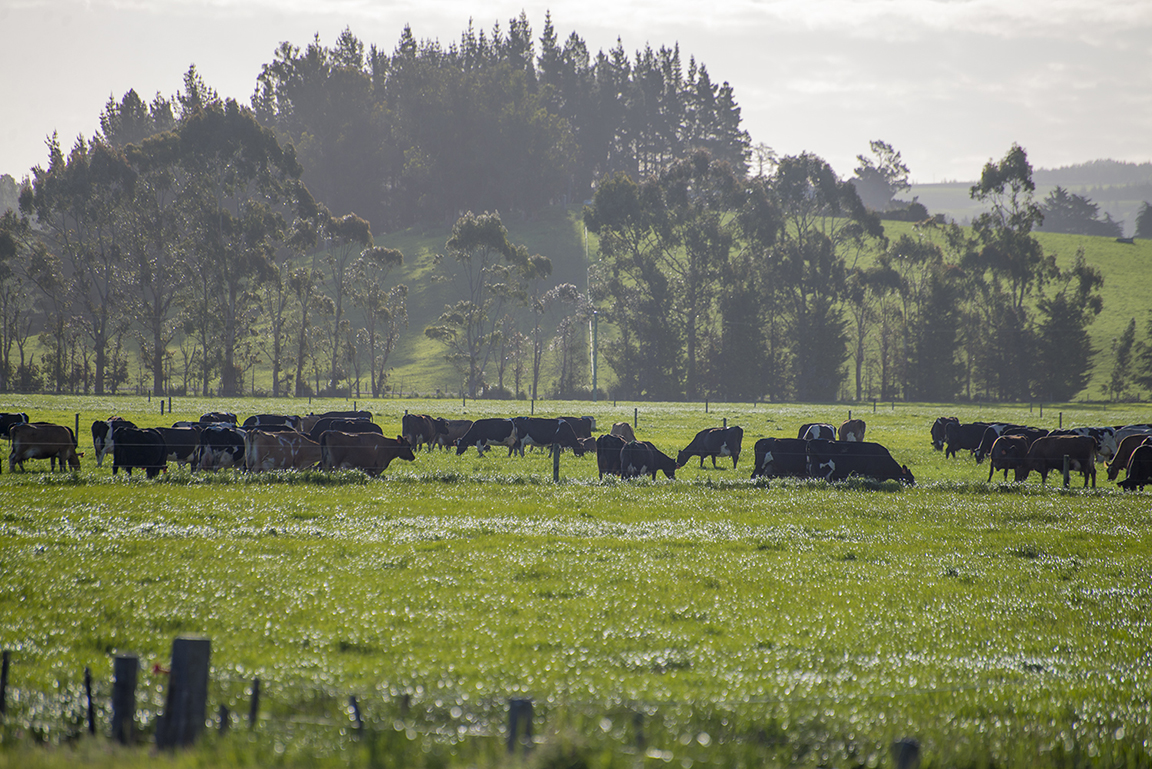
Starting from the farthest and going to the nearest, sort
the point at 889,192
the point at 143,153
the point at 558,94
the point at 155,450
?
the point at 889,192
the point at 558,94
the point at 143,153
the point at 155,450

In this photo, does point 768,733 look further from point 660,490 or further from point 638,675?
point 660,490

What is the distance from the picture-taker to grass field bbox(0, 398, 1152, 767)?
5.64 meters

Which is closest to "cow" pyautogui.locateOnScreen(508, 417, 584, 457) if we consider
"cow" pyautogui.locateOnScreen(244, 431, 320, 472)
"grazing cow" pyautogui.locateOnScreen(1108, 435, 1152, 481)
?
"cow" pyautogui.locateOnScreen(244, 431, 320, 472)

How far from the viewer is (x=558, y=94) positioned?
6033 inches

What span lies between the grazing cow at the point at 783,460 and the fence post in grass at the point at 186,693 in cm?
2243

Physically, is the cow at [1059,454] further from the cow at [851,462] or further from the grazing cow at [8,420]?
the grazing cow at [8,420]

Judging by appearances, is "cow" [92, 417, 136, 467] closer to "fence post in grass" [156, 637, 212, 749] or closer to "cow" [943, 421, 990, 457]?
"fence post in grass" [156, 637, 212, 749]

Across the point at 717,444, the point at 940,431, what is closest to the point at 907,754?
the point at 717,444

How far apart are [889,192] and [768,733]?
662 ft

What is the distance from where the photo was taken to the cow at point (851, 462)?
25.7m

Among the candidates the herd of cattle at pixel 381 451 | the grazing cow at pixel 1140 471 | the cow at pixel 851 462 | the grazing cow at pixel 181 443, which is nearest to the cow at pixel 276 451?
the herd of cattle at pixel 381 451

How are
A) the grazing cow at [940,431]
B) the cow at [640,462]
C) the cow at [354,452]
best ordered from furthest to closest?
the grazing cow at [940,431]
the cow at [640,462]
the cow at [354,452]

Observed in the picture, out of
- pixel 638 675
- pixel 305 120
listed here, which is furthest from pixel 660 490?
pixel 305 120

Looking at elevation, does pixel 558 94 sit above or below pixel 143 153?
above
